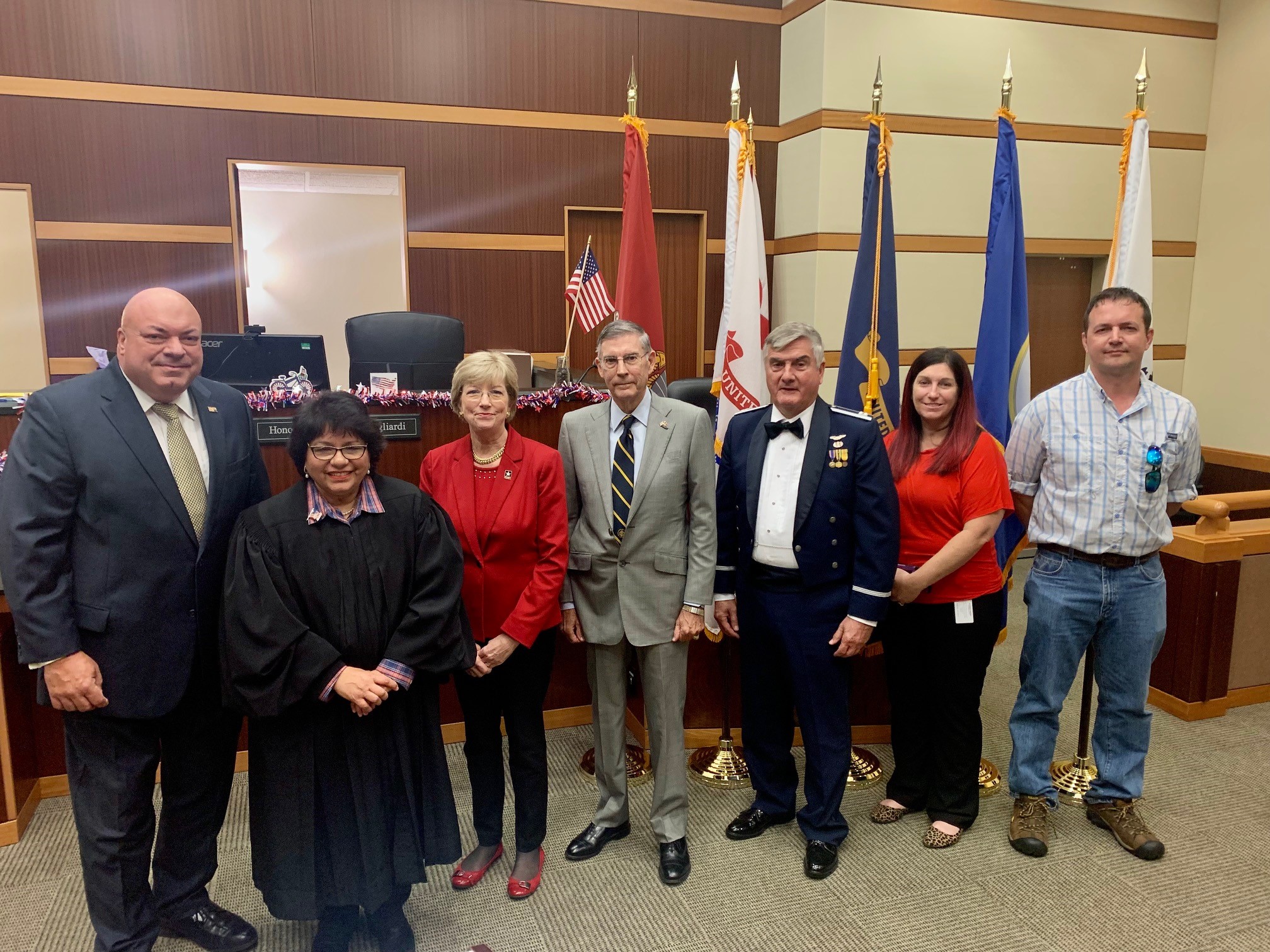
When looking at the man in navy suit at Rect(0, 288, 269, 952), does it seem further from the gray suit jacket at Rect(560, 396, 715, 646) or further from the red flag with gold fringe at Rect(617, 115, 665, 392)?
the red flag with gold fringe at Rect(617, 115, 665, 392)

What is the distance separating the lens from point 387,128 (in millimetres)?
5332

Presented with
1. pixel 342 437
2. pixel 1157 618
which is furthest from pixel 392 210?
pixel 1157 618

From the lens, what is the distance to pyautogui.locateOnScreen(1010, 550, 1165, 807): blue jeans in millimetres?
2645

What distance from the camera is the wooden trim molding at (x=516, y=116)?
4.86 m

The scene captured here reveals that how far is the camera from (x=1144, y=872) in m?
2.62

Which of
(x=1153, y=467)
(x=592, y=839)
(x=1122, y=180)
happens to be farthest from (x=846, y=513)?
(x=1122, y=180)

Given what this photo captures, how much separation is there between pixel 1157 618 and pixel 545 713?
7.69 ft

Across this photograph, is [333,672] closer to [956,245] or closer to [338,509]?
[338,509]

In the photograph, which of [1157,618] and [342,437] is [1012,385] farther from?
[342,437]

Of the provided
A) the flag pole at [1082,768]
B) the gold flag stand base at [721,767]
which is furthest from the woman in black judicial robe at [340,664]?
the flag pole at [1082,768]

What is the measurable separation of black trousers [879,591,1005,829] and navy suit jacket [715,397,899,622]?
0.33 m

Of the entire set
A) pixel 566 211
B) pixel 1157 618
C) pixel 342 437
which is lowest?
pixel 1157 618

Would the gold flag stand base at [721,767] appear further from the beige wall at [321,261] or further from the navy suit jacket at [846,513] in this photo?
the beige wall at [321,261]

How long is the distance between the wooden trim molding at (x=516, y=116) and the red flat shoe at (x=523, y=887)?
15.3 ft
